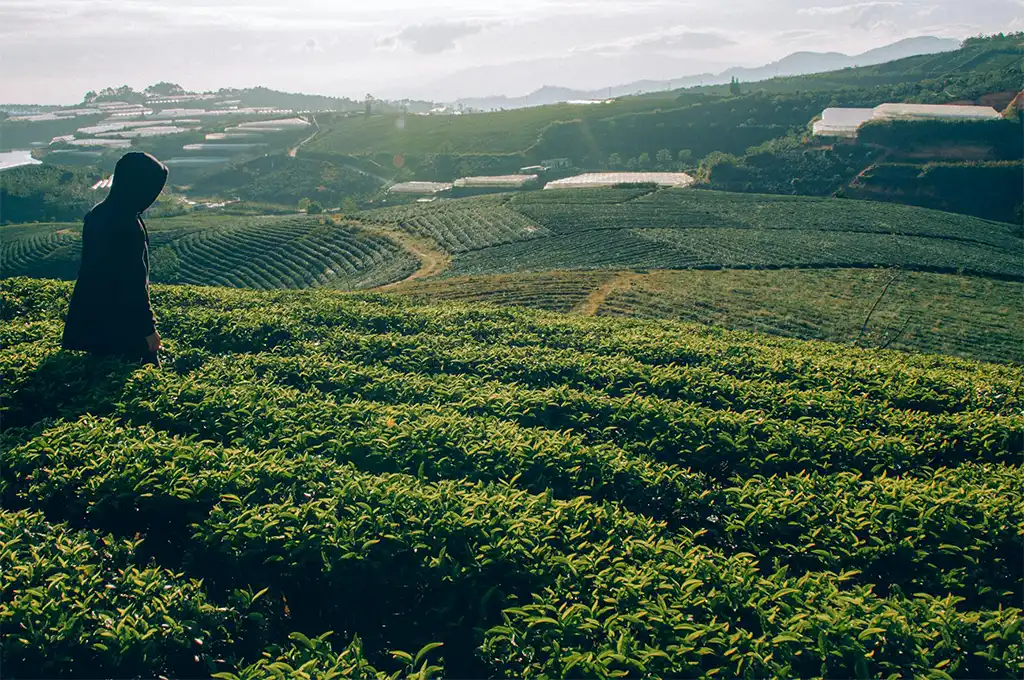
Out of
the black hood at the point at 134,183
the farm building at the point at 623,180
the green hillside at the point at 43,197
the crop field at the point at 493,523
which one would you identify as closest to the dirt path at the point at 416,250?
the black hood at the point at 134,183

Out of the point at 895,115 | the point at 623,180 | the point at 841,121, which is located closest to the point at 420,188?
the point at 623,180

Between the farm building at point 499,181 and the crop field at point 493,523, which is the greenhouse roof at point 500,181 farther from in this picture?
the crop field at point 493,523

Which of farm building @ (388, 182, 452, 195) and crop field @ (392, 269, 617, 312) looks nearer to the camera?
crop field @ (392, 269, 617, 312)

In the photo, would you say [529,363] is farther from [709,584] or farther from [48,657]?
[48,657]

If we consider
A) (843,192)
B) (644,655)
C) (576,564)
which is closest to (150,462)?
(576,564)

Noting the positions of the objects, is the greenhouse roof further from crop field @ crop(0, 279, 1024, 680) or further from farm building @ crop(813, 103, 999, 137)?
crop field @ crop(0, 279, 1024, 680)

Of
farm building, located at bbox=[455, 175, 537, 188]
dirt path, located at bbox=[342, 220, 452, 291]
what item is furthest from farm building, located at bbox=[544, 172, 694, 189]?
dirt path, located at bbox=[342, 220, 452, 291]
